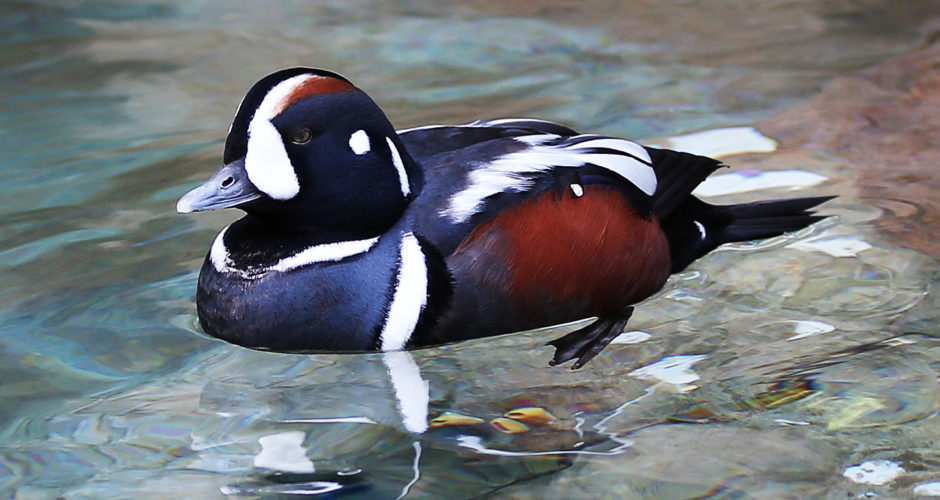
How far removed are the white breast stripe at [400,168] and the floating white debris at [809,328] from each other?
1.34 metres

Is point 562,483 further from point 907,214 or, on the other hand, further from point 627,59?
point 627,59

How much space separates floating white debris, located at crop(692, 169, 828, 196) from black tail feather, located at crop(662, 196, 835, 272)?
0.51 metres

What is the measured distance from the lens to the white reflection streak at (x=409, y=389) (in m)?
3.78

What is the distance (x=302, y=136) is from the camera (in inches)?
154

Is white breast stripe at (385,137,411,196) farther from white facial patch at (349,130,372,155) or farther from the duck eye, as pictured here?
the duck eye

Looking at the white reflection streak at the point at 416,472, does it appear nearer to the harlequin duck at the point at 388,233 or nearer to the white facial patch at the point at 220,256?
the harlequin duck at the point at 388,233

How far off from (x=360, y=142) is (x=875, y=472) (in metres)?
1.80

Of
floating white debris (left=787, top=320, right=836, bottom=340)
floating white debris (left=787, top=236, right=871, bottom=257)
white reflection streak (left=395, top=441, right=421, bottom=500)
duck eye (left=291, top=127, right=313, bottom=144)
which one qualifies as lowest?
white reflection streak (left=395, top=441, right=421, bottom=500)

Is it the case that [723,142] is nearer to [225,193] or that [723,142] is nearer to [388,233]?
[388,233]

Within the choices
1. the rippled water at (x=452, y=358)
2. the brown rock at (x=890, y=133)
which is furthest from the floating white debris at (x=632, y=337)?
the brown rock at (x=890, y=133)

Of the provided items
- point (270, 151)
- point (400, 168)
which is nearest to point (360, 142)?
point (400, 168)

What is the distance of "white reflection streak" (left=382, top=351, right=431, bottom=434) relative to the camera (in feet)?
12.4

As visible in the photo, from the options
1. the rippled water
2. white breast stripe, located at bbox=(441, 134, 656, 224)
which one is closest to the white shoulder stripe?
white breast stripe, located at bbox=(441, 134, 656, 224)

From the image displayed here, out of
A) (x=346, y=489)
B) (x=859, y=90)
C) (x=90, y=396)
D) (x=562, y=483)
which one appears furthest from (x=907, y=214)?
(x=90, y=396)
